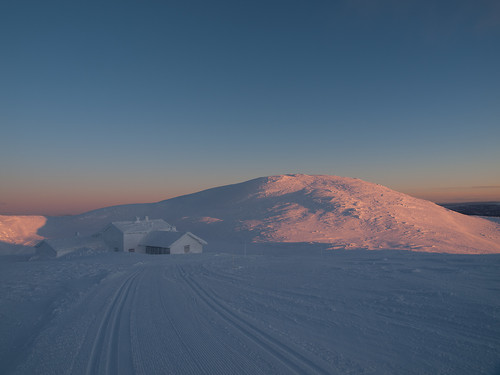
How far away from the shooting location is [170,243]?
36344 mm

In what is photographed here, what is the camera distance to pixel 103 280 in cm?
1471

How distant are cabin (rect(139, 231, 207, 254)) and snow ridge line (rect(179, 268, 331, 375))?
28.5 meters

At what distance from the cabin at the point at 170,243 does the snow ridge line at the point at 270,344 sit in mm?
28543

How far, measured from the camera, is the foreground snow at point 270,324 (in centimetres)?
566

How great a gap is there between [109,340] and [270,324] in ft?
14.8

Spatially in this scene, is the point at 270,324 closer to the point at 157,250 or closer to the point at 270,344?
the point at 270,344

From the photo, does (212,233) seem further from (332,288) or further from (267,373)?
(267,373)

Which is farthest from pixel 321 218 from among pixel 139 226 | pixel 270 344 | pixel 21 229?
pixel 21 229

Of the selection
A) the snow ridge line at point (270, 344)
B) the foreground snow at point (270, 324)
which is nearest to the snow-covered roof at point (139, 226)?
the foreground snow at point (270, 324)

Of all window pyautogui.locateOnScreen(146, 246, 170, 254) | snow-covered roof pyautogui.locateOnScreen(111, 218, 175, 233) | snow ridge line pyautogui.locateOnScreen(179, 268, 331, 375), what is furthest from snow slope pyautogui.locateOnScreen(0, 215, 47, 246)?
snow ridge line pyautogui.locateOnScreen(179, 268, 331, 375)

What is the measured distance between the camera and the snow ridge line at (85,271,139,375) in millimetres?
5793

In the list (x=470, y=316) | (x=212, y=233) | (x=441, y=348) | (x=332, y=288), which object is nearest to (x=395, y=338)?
(x=441, y=348)

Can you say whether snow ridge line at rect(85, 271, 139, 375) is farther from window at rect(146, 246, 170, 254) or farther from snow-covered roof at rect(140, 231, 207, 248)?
snow-covered roof at rect(140, 231, 207, 248)

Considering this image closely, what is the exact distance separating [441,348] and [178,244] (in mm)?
34627
